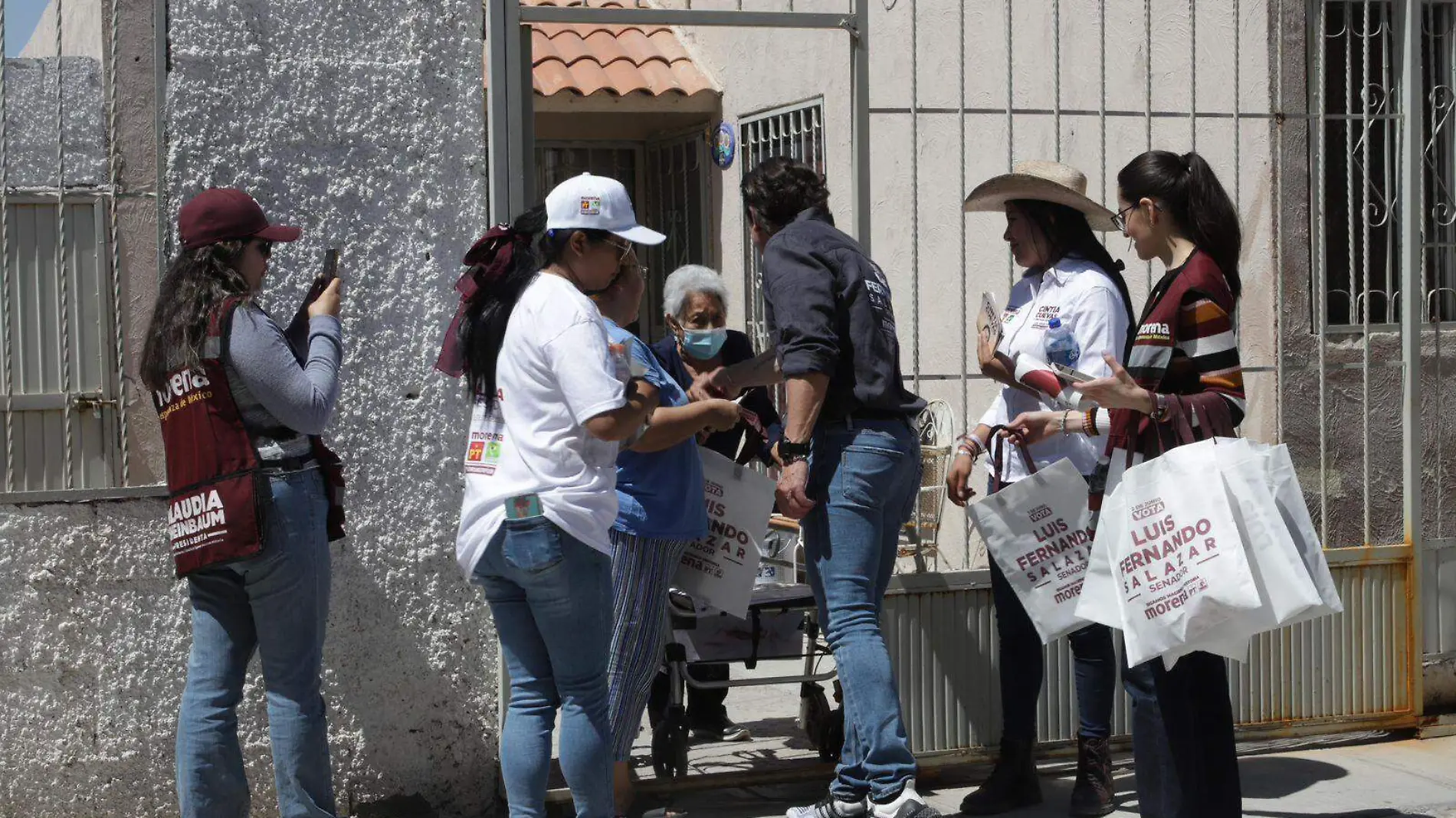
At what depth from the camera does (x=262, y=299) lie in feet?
15.1

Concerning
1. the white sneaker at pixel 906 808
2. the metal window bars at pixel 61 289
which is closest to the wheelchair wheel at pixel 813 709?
the white sneaker at pixel 906 808

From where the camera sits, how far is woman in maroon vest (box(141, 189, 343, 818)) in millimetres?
3705

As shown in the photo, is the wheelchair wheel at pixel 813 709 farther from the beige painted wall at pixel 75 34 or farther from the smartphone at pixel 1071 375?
the beige painted wall at pixel 75 34

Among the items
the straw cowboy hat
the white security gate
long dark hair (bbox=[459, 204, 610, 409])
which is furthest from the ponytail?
the straw cowboy hat

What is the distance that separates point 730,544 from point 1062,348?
1133 mm

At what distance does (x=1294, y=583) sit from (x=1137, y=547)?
36cm

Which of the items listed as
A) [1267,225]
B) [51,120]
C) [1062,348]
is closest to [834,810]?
[1062,348]

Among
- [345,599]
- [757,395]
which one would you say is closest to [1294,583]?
[757,395]

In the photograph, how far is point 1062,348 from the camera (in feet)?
14.9

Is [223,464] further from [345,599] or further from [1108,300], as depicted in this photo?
[1108,300]

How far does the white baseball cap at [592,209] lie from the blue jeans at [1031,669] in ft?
5.64

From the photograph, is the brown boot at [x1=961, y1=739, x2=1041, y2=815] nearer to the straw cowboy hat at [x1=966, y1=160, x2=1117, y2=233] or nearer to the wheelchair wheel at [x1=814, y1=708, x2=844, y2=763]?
the wheelchair wheel at [x1=814, y1=708, x2=844, y2=763]

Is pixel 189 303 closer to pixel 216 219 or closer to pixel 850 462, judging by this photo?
pixel 216 219

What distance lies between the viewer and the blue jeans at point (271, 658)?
3768 millimetres
